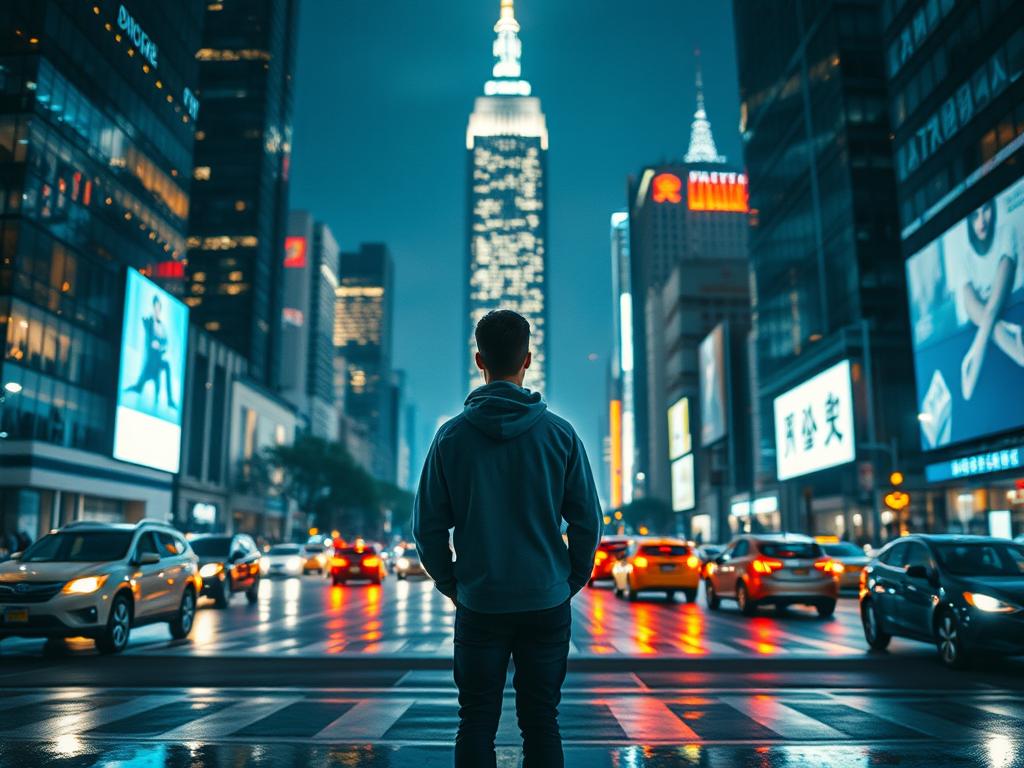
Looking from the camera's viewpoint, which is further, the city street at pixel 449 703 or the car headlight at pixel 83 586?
the car headlight at pixel 83 586

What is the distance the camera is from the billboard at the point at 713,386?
110 m

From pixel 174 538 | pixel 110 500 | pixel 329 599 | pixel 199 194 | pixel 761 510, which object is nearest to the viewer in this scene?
pixel 174 538

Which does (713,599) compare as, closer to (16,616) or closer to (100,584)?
(100,584)

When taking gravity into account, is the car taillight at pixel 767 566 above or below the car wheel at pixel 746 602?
above

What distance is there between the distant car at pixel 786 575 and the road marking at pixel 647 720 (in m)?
11.9

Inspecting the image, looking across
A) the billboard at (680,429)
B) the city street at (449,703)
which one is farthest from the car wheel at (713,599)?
the billboard at (680,429)

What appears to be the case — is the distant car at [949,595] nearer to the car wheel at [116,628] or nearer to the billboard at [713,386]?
the car wheel at [116,628]

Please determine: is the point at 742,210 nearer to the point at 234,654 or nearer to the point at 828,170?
the point at 828,170

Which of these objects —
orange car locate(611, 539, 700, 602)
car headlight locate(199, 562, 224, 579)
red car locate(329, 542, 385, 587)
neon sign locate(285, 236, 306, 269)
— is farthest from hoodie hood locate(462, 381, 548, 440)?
neon sign locate(285, 236, 306, 269)

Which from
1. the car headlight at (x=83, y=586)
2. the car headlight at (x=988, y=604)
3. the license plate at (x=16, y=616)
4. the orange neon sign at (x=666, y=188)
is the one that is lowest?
the license plate at (x=16, y=616)

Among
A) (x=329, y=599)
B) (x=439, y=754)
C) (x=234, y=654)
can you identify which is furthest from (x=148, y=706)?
(x=329, y=599)

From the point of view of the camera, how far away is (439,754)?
576 centimetres

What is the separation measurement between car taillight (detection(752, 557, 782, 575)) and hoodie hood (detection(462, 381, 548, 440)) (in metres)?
17.2

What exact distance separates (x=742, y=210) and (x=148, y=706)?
200988mm
